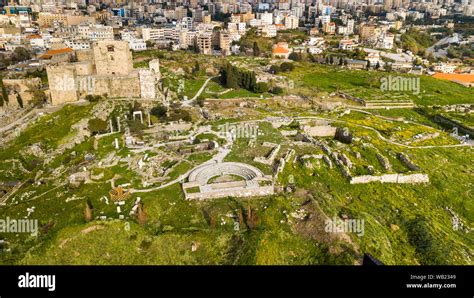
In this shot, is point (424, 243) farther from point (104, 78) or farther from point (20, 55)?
point (20, 55)

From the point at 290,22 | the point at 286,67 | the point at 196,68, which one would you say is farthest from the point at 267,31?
the point at 196,68

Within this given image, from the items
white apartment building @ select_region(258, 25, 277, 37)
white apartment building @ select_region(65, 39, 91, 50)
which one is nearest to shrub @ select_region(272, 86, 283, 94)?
white apartment building @ select_region(65, 39, 91, 50)

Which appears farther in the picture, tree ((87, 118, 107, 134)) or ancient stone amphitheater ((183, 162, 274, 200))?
tree ((87, 118, 107, 134))

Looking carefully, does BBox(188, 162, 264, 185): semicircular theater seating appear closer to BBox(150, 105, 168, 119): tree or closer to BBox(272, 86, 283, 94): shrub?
BBox(150, 105, 168, 119): tree

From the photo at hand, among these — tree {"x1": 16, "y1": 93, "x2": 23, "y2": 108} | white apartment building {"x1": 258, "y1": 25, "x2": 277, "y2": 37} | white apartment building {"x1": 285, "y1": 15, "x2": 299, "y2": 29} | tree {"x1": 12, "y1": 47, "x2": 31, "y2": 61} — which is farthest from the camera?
white apartment building {"x1": 285, "y1": 15, "x2": 299, "y2": 29}

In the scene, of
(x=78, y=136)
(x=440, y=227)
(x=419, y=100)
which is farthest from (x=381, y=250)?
(x=419, y=100)

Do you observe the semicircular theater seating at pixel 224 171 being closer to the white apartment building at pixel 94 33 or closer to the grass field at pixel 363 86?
the grass field at pixel 363 86
